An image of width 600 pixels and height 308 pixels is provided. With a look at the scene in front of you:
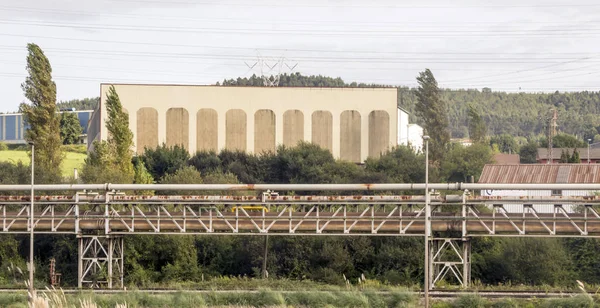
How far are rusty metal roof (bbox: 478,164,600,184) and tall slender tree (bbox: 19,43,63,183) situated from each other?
3557 cm

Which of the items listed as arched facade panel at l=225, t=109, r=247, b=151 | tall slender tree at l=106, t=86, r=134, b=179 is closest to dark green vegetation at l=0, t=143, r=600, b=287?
tall slender tree at l=106, t=86, r=134, b=179

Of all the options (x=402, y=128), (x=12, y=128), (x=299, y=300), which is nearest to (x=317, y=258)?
(x=299, y=300)

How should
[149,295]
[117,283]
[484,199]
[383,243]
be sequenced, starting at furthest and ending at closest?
[383,243], [117,283], [484,199], [149,295]

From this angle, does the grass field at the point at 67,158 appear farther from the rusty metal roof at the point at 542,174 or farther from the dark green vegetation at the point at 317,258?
the dark green vegetation at the point at 317,258

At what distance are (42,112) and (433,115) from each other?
45685mm

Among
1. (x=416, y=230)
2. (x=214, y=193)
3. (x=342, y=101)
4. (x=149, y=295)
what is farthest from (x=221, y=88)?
(x=149, y=295)

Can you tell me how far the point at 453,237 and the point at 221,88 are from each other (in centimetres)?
5163

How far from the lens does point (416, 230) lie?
152 ft

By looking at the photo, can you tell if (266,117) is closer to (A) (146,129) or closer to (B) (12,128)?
(A) (146,129)

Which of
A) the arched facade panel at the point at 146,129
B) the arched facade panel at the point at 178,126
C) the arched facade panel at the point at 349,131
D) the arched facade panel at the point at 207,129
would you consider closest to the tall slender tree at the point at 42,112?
the arched facade panel at the point at 146,129

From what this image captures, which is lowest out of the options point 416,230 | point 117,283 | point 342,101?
point 117,283

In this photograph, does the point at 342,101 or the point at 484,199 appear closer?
the point at 484,199

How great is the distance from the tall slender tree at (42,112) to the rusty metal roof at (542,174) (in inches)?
1400

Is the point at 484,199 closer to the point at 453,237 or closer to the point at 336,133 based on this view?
the point at 453,237
